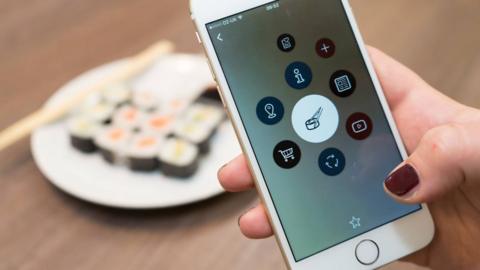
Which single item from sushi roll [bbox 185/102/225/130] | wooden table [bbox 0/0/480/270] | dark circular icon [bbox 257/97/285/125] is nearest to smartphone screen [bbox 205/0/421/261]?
dark circular icon [bbox 257/97/285/125]

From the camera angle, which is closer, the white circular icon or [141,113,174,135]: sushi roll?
the white circular icon

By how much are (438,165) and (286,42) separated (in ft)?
0.62

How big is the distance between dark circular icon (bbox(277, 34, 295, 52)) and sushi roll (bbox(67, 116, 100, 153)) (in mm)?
299

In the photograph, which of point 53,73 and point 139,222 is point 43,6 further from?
point 139,222

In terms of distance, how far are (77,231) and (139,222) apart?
0.07 m

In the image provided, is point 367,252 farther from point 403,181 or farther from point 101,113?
point 101,113

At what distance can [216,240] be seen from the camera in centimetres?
64

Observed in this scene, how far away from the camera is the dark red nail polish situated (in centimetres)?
48

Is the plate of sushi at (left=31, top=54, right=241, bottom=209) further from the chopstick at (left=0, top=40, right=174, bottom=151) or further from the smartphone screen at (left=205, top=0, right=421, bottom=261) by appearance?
the smartphone screen at (left=205, top=0, right=421, bottom=261)

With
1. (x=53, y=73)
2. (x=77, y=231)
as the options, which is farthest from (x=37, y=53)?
(x=77, y=231)

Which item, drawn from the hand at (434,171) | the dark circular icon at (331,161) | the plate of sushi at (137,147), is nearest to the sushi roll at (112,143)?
the plate of sushi at (137,147)

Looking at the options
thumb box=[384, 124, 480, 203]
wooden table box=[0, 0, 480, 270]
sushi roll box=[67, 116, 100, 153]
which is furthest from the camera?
sushi roll box=[67, 116, 100, 153]

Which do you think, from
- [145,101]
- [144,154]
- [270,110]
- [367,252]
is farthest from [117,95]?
[367,252]

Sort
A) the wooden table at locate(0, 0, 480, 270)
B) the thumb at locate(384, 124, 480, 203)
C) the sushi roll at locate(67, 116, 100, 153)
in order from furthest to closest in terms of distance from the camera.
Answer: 1. the sushi roll at locate(67, 116, 100, 153)
2. the wooden table at locate(0, 0, 480, 270)
3. the thumb at locate(384, 124, 480, 203)
